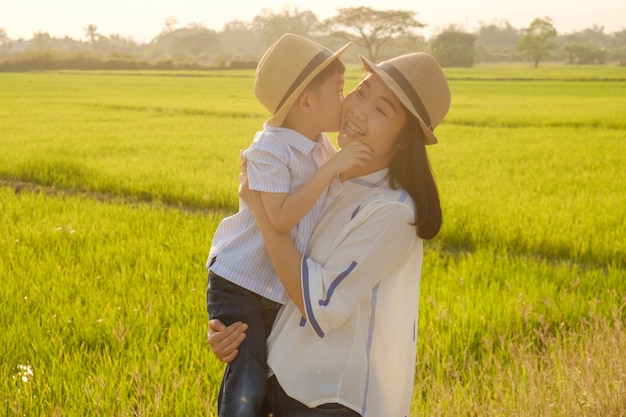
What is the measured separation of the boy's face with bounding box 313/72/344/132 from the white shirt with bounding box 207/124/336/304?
6 centimetres

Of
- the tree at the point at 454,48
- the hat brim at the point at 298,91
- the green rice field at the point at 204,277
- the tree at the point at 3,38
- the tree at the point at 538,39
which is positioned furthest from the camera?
the tree at the point at 3,38

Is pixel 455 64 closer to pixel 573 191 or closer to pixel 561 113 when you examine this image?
pixel 561 113

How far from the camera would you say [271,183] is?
1534mm

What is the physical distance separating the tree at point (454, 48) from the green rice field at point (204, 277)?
187 ft

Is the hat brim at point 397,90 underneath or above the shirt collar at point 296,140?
above

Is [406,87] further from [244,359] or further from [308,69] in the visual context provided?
[244,359]

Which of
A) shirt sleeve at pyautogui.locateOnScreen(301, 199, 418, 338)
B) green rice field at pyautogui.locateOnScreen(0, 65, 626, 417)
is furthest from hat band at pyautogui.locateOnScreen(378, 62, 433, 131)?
green rice field at pyautogui.locateOnScreen(0, 65, 626, 417)

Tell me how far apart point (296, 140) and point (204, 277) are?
2383mm

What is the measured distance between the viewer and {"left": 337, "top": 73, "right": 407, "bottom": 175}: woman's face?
1.55 m

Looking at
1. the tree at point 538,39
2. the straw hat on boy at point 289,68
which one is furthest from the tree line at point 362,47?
the straw hat on boy at point 289,68

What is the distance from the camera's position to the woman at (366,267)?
1465 millimetres

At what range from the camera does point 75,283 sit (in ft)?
12.1

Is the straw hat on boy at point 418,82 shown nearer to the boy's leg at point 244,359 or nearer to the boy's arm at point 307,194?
the boy's arm at point 307,194

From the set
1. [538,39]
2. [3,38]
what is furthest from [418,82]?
[3,38]
